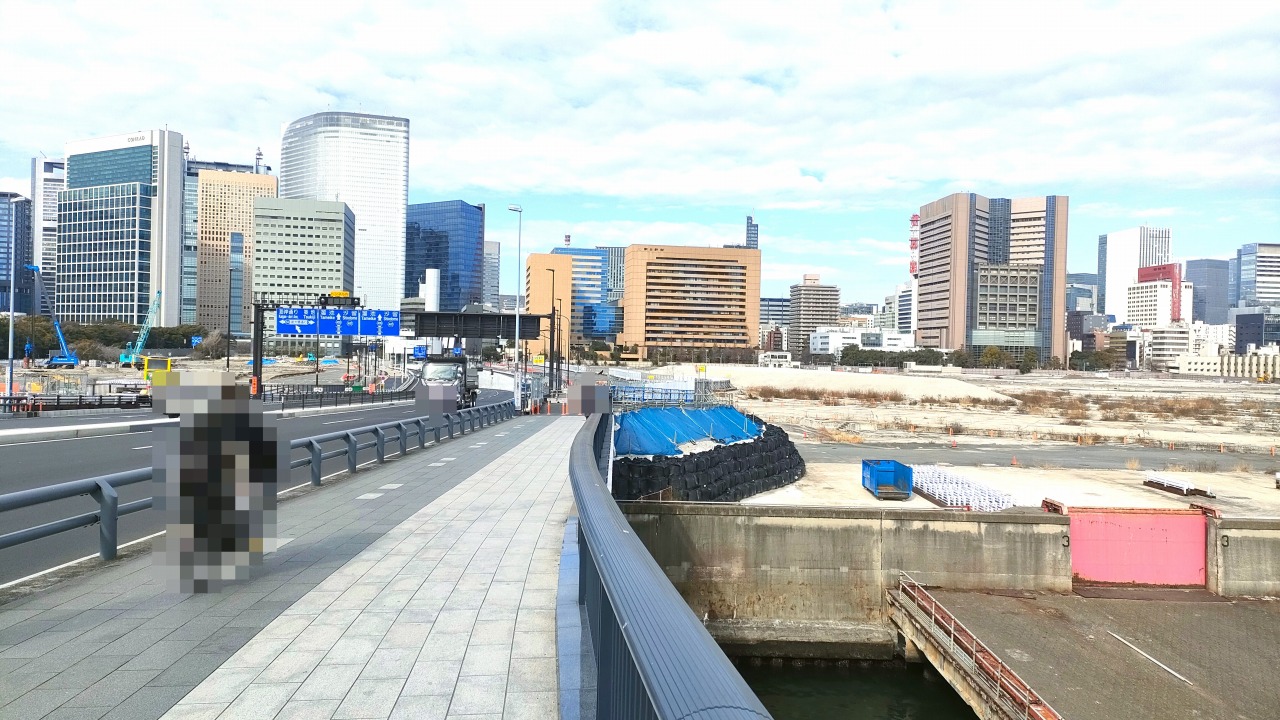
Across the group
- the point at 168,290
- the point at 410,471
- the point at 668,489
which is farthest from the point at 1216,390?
the point at 168,290

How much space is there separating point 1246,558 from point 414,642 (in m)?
23.5

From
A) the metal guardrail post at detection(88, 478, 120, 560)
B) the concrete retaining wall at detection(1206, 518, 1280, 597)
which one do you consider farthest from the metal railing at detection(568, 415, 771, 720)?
the concrete retaining wall at detection(1206, 518, 1280, 597)

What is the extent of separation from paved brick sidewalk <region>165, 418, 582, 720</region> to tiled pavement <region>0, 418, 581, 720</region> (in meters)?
0.01

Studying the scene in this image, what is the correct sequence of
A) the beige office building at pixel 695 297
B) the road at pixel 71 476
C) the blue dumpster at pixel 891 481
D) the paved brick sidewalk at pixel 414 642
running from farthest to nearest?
the beige office building at pixel 695 297 < the blue dumpster at pixel 891 481 < the road at pixel 71 476 < the paved brick sidewalk at pixel 414 642

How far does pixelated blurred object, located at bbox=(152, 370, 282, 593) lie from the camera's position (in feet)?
18.6

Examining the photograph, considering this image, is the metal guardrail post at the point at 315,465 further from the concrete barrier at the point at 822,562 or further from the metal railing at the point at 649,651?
the metal railing at the point at 649,651

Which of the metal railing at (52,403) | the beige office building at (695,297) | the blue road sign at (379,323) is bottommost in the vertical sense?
the metal railing at (52,403)

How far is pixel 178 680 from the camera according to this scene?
436cm

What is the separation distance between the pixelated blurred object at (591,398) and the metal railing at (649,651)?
2297 cm

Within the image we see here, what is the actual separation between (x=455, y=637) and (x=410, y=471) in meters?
9.90

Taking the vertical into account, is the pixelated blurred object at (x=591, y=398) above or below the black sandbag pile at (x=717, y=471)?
above

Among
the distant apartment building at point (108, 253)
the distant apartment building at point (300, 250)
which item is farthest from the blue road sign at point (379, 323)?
the distant apartment building at point (108, 253)

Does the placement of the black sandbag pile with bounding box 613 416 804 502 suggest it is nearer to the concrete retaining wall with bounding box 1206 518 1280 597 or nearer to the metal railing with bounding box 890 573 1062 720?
the metal railing with bounding box 890 573 1062 720

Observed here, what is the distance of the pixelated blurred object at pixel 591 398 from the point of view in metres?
27.8
